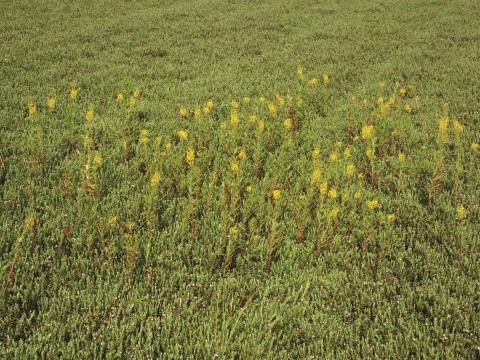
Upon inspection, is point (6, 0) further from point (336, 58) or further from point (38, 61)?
point (336, 58)

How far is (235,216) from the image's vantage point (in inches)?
154

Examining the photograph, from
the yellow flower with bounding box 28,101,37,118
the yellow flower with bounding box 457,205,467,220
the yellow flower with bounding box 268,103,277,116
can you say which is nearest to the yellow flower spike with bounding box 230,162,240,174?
the yellow flower with bounding box 268,103,277,116

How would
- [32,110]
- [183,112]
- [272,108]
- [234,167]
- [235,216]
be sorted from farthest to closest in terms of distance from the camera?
[183,112], [272,108], [32,110], [234,167], [235,216]

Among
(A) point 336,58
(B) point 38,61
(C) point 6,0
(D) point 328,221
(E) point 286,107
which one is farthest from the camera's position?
(C) point 6,0

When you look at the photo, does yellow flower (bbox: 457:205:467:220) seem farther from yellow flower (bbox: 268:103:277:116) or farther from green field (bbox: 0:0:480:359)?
yellow flower (bbox: 268:103:277:116)

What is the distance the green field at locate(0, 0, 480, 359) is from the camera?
278cm

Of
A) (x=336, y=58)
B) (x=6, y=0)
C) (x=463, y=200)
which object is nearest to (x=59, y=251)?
(x=463, y=200)

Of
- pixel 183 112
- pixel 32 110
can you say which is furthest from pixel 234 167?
pixel 32 110

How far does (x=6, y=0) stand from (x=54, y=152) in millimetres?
12352

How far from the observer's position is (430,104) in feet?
22.7

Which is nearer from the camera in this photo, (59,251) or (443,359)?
(443,359)

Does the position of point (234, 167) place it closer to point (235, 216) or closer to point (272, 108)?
point (235, 216)

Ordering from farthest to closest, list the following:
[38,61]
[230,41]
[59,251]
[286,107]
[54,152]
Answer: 1. [230,41]
2. [38,61]
3. [286,107]
4. [54,152]
5. [59,251]

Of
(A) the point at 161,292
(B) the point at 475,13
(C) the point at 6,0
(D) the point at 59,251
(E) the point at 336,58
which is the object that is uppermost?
(C) the point at 6,0
